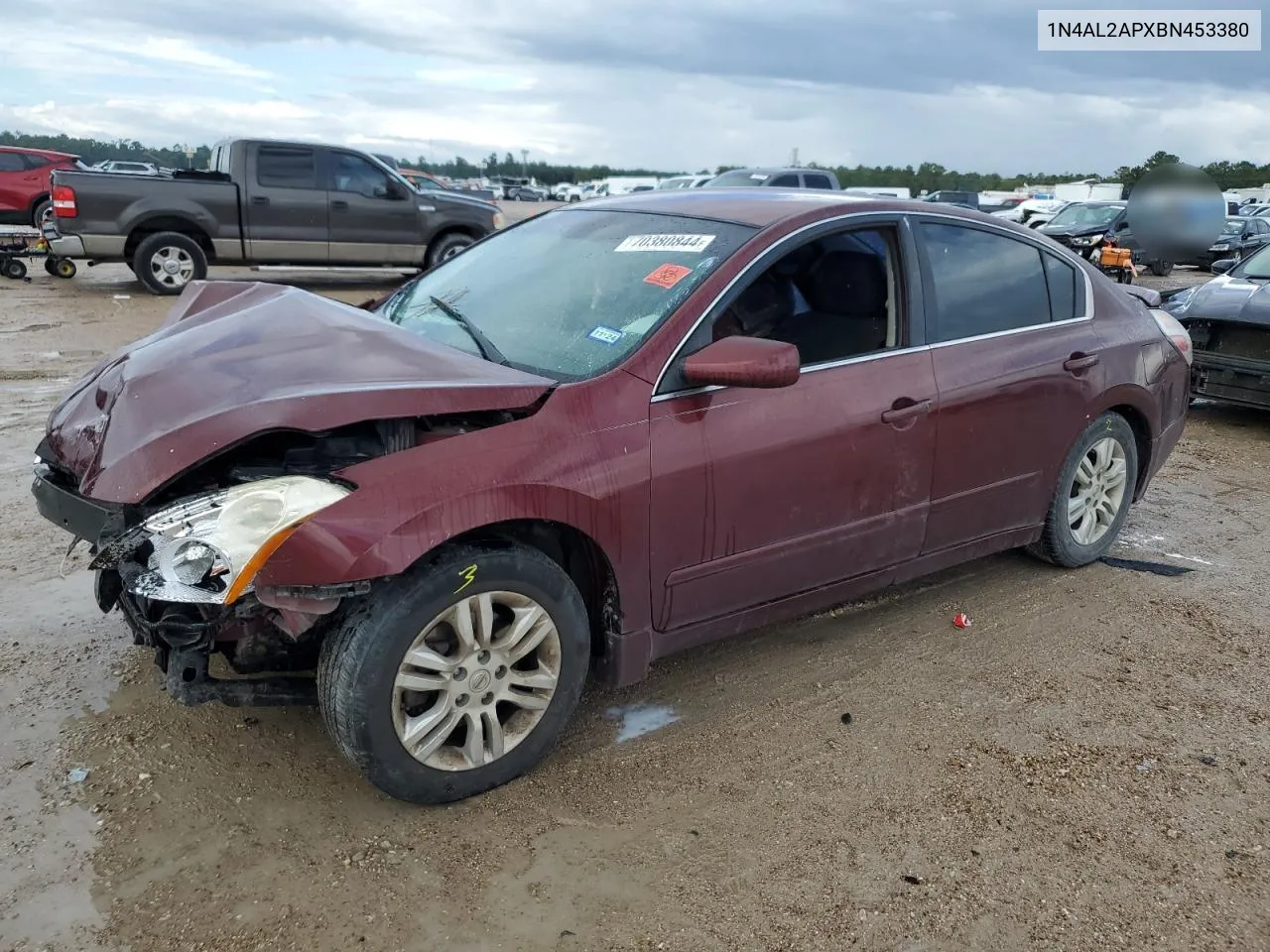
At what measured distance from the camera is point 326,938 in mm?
2348

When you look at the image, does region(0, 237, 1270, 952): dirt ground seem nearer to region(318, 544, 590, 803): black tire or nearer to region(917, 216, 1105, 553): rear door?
region(318, 544, 590, 803): black tire

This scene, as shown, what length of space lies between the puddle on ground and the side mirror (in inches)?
45.2

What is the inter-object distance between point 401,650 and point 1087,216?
21.6 meters


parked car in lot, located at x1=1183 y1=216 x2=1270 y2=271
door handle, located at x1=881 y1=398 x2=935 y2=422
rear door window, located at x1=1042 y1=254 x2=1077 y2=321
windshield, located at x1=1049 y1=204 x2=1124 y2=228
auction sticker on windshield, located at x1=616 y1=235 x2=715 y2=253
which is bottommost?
door handle, located at x1=881 y1=398 x2=935 y2=422

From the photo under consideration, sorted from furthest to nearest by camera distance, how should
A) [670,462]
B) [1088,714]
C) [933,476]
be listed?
[933,476]
[1088,714]
[670,462]

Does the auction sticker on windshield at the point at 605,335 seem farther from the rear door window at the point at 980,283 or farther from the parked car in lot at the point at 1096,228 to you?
the parked car in lot at the point at 1096,228

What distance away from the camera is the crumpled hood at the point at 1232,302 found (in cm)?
737

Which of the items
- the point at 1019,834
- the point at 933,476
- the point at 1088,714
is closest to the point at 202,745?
the point at 1019,834

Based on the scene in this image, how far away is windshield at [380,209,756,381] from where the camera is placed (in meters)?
3.20

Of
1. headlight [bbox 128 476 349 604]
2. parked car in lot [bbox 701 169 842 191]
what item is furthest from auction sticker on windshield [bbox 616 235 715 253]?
parked car in lot [bbox 701 169 842 191]

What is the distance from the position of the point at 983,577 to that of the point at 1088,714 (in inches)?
48.4

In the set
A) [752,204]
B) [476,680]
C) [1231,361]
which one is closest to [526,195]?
[1231,361]

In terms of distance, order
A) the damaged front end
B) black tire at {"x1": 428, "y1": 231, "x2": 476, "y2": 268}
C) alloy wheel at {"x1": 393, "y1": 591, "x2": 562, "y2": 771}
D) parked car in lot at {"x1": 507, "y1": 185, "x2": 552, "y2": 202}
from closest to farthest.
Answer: alloy wheel at {"x1": 393, "y1": 591, "x2": 562, "y2": 771}
the damaged front end
black tire at {"x1": 428, "y1": 231, "x2": 476, "y2": 268}
parked car in lot at {"x1": 507, "y1": 185, "x2": 552, "y2": 202}

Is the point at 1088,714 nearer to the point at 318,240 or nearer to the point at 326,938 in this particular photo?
the point at 326,938
